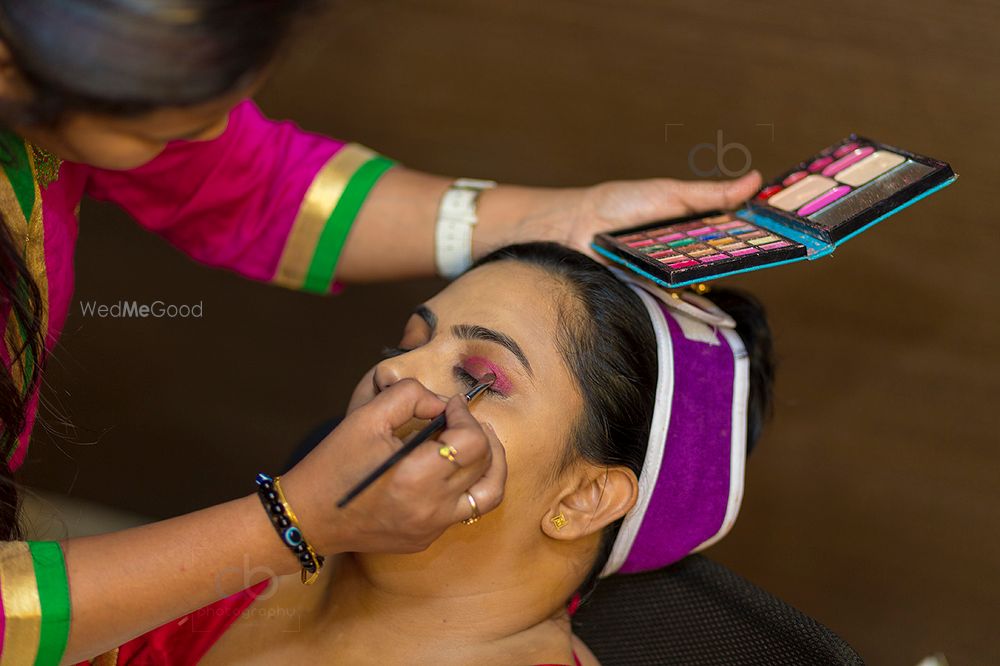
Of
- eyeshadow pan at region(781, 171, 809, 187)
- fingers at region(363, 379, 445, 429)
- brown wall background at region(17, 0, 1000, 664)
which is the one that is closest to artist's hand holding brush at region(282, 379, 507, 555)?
fingers at region(363, 379, 445, 429)

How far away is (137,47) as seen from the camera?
750 mm

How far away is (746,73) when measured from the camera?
78.0 inches

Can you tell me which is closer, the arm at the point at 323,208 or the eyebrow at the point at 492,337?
the eyebrow at the point at 492,337

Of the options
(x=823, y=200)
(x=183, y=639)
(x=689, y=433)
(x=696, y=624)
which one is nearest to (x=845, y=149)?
(x=823, y=200)

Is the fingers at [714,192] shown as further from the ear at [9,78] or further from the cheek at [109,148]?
the ear at [9,78]

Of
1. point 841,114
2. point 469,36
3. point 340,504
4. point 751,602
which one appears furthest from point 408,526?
point 469,36

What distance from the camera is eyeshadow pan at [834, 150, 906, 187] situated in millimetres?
1230

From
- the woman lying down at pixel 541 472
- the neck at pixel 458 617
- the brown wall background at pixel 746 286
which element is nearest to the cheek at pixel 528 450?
the woman lying down at pixel 541 472

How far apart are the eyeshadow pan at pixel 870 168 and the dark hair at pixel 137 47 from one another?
0.75 meters

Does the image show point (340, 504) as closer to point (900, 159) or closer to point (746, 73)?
point (900, 159)

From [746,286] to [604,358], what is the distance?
3.24 ft

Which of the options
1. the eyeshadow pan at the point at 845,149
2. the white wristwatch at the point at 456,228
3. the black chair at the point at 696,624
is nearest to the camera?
the black chair at the point at 696,624

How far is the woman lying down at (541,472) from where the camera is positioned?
1.15m

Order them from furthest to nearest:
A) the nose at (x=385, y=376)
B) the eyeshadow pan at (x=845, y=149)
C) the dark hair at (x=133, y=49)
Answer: the eyeshadow pan at (x=845, y=149) < the nose at (x=385, y=376) < the dark hair at (x=133, y=49)
